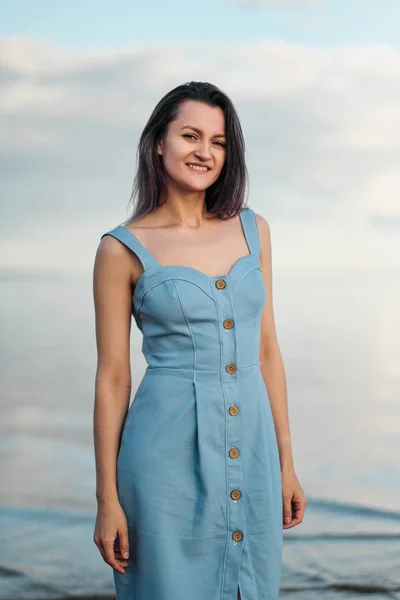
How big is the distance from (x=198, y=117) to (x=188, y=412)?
715 mm

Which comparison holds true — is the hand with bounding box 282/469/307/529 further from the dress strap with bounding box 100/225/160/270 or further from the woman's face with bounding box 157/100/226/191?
the woman's face with bounding box 157/100/226/191

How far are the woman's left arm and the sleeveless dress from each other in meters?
0.11

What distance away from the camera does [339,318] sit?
17.9 metres

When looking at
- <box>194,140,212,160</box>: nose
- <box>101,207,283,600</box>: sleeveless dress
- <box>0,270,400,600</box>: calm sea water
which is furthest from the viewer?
<box>0,270,400,600</box>: calm sea water

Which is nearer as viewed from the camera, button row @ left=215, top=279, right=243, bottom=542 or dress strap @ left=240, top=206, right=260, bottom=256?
button row @ left=215, top=279, right=243, bottom=542

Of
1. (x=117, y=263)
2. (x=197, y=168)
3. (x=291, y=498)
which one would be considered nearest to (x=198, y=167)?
(x=197, y=168)

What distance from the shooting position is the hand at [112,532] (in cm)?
234

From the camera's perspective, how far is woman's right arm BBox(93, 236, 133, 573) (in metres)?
2.37

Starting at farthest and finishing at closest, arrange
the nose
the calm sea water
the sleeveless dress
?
the calm sea water → the nose → the sleeveless dress

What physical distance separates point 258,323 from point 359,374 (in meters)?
8.71

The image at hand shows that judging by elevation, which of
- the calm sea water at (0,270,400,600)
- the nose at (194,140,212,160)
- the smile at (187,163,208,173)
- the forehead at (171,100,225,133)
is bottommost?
the calm sea water at (0,270,400,600)

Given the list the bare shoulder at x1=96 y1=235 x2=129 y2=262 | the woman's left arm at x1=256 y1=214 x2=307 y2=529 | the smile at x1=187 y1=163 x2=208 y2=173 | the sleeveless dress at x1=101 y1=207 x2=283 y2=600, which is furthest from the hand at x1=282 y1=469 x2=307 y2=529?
the smile at x1=187 y1=163 x2=208 y2=173

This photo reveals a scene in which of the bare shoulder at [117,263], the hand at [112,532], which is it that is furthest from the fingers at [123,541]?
the bare shoulder at [117,263]

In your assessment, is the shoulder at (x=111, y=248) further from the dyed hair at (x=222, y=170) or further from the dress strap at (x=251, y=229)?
the dress strap at (x=251, y=229)
